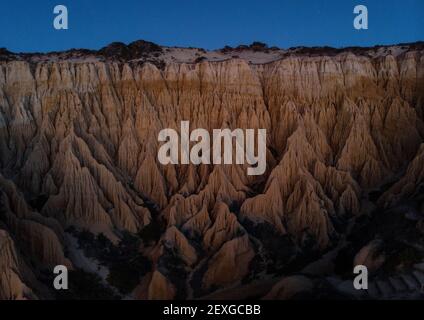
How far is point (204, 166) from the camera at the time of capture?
29.8 metres

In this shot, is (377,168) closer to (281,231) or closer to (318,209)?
(318,209)

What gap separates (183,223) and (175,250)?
1984mm

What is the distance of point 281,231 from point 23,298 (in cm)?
1327

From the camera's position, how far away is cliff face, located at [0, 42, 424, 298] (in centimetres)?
2452

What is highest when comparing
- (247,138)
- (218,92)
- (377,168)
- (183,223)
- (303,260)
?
(218,92)

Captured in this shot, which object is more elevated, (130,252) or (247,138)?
(247,138)

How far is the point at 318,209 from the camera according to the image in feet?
84.9

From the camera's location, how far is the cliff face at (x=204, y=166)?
24516mm

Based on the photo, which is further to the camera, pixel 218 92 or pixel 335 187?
pixel 218 92

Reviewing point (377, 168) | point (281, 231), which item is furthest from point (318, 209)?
point (377, 168)
